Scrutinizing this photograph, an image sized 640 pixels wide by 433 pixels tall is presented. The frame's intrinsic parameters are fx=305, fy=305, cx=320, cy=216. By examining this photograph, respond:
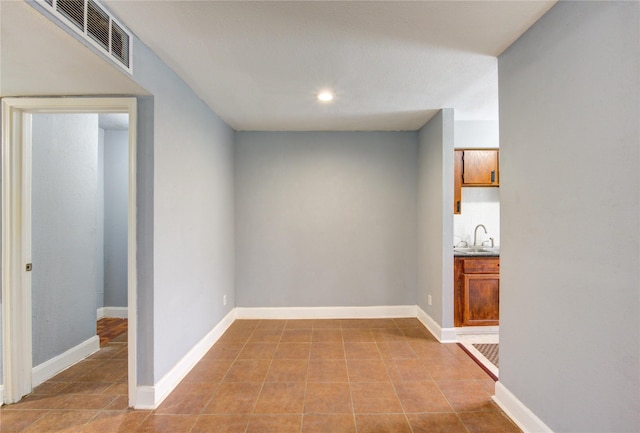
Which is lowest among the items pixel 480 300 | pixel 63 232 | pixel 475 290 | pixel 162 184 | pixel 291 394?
pixel 291 394

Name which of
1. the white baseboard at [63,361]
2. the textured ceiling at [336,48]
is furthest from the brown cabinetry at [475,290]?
the white baseboard at [63,361]

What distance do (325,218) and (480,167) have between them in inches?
82.9

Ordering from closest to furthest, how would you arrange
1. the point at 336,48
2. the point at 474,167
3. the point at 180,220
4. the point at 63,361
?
the point at 336,48
the point at 180,220
the point at 63,361
the point at 474,167

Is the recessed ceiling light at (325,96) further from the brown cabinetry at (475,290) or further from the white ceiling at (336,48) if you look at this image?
the brown cabinetry at (475,290)

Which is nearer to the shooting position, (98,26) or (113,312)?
(98,26)

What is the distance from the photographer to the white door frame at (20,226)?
7.16 feet

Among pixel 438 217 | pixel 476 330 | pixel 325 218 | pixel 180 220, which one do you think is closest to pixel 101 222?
pixel 180 220

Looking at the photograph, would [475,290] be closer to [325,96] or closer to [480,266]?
[480,266]

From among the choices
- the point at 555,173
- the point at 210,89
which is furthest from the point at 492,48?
the point at 210,89

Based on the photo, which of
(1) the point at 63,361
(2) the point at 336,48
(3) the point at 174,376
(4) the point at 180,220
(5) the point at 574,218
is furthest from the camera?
(1) the point at 63,361

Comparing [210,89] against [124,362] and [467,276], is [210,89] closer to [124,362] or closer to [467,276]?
[124,362]

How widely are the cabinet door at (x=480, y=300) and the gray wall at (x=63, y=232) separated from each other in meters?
4.03

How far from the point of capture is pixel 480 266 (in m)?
3.52

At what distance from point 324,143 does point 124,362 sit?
334 cm
